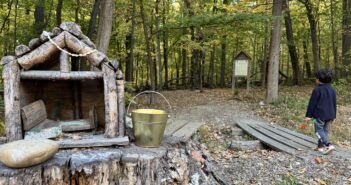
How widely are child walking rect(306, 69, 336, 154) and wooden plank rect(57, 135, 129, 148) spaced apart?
4163 millimetres

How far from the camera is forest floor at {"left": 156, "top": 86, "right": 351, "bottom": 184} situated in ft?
15.0

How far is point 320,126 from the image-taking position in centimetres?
545

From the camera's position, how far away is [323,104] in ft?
17.5

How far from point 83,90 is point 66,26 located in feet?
3.16

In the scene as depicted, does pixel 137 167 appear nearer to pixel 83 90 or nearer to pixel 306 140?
pixel 83 90

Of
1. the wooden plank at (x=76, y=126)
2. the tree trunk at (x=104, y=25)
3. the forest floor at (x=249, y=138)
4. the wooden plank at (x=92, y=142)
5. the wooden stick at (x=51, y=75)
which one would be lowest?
the forest floor at (x=249, y=138)

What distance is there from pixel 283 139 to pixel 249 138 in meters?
0.75

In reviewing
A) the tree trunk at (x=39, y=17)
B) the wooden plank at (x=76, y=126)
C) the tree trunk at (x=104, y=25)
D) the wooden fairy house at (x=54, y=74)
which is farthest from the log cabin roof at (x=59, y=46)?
the tree trunk at (x=39, y=17)

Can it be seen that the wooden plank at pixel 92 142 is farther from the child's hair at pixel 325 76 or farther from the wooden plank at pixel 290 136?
the wooden plank at pixel 290 136

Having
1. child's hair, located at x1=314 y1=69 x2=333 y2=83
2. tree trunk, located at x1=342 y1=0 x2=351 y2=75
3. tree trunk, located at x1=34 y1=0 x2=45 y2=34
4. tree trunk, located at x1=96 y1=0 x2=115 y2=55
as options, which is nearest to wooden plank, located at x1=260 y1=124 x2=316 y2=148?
child's hair, located at x1=314 y1=69 x2=333 y2=83

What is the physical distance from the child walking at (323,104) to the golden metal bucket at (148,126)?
388 centimetres

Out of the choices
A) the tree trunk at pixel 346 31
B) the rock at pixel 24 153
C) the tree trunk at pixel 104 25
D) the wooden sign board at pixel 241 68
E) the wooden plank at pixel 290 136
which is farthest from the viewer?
the tree trunk at pixel 346 31

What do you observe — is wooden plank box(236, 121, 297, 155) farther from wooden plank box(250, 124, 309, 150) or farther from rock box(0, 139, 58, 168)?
rock box(0, 139, 58, 168)

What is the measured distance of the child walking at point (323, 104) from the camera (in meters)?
5.34
